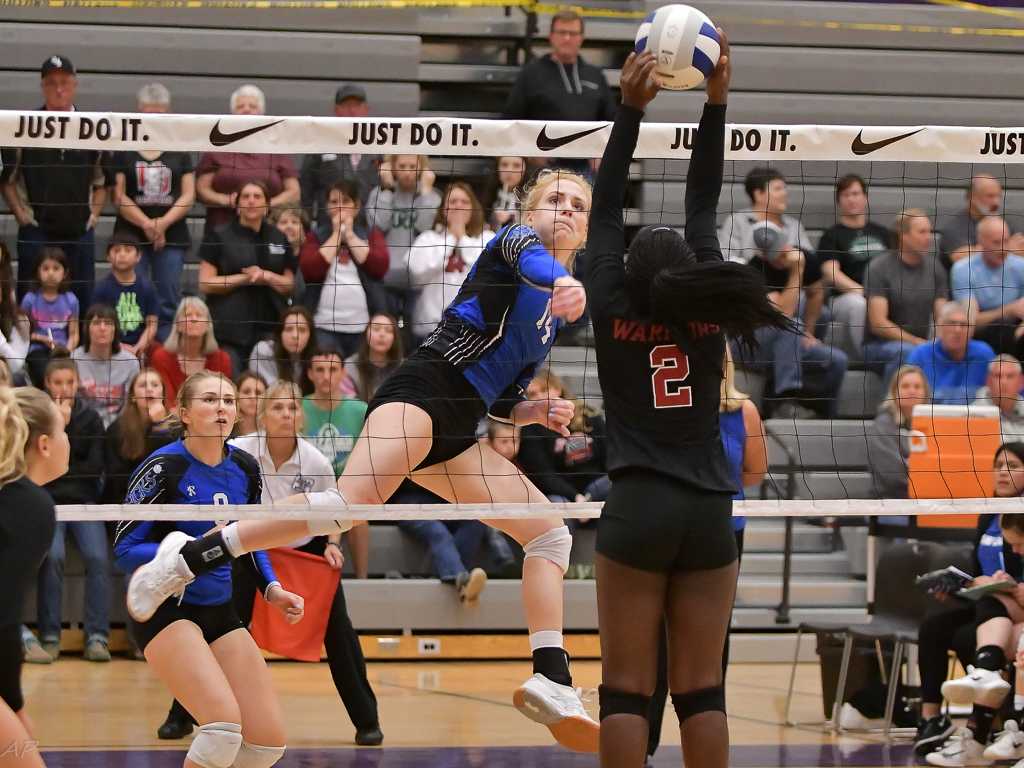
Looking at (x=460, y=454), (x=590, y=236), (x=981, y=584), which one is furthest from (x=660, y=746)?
(x=590, y=236)

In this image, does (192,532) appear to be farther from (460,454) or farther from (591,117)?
(591,117)

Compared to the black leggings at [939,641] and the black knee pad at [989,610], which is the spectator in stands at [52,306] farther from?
the black knee pad at [989,610]

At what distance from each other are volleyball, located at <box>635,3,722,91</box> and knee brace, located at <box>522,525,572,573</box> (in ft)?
5.85

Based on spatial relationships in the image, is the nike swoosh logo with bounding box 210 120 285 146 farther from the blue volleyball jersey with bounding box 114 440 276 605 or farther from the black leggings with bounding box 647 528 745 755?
the black leggings with bounding box 647 528 745 755

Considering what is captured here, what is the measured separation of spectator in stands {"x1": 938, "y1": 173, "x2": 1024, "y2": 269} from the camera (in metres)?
11.0

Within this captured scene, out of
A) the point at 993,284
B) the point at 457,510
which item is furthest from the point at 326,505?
the point at 993,284

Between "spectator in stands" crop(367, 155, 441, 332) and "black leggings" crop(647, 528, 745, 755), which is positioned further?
"spectator in stands" crop(367, 155, 441, 332)

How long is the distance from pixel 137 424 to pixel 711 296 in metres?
6.02

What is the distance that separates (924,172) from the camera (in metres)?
13.4

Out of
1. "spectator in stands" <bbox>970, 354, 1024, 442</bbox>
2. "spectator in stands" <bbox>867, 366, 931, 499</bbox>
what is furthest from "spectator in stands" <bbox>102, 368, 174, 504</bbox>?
"spectator in stands" <bbox>970, 354, 1024, 442</bbox>

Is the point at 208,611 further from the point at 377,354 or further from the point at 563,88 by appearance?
the point at 563,88

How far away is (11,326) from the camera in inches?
369

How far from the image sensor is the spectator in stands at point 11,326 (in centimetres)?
891

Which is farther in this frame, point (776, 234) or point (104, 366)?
point (776, 234)
